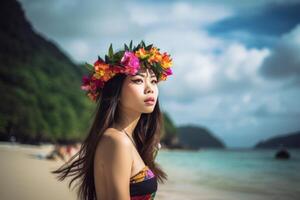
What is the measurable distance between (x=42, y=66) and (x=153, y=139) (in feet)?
183

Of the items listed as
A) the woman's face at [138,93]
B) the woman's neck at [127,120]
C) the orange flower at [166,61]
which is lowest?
the woman's neck at [127,120]

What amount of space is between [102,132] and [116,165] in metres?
0.22

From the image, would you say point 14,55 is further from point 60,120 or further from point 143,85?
point 143,85

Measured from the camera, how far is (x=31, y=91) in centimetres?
4406

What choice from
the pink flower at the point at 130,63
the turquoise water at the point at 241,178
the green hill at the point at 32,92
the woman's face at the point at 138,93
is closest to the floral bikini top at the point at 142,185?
the woman's face at the point at 138,93

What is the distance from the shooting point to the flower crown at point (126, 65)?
2.45 meters

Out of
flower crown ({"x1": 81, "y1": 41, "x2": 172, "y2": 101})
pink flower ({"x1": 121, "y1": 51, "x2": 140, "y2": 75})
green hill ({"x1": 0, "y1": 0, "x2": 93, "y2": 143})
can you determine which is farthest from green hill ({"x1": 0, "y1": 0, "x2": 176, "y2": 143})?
pink flower ({"x1": 121, "y1": 51, "x2": 140, "y2": 75})

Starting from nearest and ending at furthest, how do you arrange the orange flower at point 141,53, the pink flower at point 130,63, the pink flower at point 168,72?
1. the pink flower at point 130,63
2. the orange flower at point 141,53
3. the pink flower at point 168,72

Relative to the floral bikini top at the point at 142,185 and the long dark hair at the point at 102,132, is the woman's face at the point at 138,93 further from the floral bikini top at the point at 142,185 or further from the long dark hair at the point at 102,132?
the floral bikini top at the point at 142,185

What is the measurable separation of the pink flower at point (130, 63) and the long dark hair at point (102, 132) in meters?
0.08

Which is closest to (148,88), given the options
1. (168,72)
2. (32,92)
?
(168,72)

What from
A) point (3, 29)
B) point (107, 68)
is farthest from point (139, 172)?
point (3, 29)

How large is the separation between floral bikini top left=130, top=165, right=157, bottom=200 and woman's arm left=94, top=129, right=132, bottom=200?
88 mm

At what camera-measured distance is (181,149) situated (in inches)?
3241
